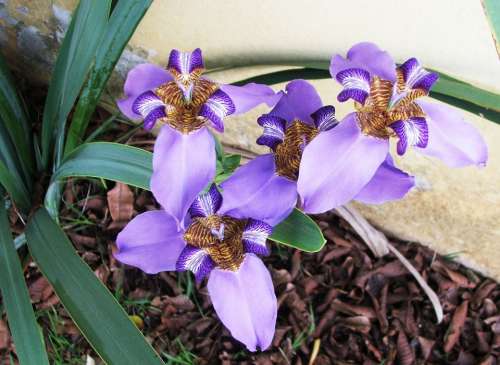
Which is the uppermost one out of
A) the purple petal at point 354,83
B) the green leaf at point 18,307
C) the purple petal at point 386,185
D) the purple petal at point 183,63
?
the purple petal at point 354,83

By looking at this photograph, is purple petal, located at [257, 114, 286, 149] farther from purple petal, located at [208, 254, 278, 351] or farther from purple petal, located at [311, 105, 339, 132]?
purple petal, located at [208, 254, 278, 351]

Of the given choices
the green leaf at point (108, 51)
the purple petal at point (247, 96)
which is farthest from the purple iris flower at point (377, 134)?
the green leaf at point (108, 51)

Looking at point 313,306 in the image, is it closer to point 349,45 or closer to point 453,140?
point 349,45

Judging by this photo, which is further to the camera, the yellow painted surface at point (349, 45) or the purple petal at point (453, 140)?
the yellow painted surface at point (349, 45)

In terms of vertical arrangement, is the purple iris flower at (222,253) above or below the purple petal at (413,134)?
below

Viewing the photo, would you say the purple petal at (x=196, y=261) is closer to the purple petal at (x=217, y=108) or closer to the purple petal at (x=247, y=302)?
the purple petal at (x=247, y=302)

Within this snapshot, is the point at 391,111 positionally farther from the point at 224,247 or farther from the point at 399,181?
the point at 224,247

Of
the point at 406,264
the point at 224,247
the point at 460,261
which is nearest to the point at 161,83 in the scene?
the point at 224,247
